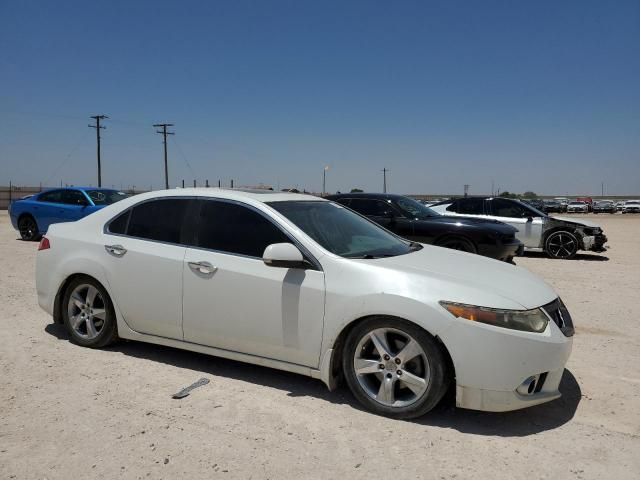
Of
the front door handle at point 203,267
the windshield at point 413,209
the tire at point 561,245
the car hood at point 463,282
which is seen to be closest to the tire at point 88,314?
the front door handle at point 203,267

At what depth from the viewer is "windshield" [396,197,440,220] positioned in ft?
33.4

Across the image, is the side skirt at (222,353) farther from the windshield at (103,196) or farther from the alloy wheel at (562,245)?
the alloy wheel at (562,245)

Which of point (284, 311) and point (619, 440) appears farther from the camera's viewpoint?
point (284, 311)

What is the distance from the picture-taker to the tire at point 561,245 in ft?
38.9

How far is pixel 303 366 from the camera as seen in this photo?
364 centimetres

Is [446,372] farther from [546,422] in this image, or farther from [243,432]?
[243,432]

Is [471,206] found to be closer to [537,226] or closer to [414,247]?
[537,226]

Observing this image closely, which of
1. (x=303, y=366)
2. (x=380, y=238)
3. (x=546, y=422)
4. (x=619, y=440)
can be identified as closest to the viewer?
(x=619, y=440)

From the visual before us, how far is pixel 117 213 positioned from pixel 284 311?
81.1 inches

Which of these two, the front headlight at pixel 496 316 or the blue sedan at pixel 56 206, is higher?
the blue sedan at pixel 56 206

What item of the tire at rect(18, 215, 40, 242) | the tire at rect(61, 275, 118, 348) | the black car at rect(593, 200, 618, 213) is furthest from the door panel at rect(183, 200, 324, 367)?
the black car at rect(593, 200, 618, 213)

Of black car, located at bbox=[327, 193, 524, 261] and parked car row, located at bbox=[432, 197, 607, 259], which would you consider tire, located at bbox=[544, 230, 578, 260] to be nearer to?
parked car row, located at bbox=[432, 197, 607, 259]

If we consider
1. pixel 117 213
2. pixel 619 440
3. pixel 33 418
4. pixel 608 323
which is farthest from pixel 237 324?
pixel 608 323

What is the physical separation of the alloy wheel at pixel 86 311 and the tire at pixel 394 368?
2.45 metres
